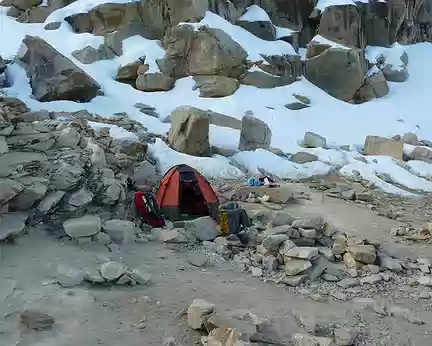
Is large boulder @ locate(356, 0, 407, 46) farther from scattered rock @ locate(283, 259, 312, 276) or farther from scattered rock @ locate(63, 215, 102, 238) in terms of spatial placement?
scattered rock @ locate(63, 215, 102, 238)

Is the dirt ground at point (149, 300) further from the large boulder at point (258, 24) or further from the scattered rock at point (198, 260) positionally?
the large boulder at point (258, 24)

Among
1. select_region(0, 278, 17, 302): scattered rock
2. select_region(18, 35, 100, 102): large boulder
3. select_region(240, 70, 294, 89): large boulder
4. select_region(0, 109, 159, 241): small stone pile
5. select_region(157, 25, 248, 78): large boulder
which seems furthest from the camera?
select_region(240, 70, 294, 89): large boulder

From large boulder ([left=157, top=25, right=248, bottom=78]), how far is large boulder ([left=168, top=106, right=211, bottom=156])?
7.00 meters

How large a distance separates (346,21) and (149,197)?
19.0 metres

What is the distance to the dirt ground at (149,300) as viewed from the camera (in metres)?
4.47

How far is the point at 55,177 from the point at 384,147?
37.5 feet

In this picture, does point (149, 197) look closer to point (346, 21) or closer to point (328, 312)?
point (328, 312)

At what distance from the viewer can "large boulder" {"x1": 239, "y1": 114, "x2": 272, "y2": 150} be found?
1488 cm

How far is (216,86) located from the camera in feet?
64.0

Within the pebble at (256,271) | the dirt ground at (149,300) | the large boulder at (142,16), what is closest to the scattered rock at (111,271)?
the dirt ground at (149,300)

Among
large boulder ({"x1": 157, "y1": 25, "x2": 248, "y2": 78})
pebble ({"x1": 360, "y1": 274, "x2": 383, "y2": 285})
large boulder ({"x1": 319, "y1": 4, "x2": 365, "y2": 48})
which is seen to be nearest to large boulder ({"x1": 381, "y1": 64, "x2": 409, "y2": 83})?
large boulder ({"x1": 319, "y1": 4, "x2": 365, "y2": 48})

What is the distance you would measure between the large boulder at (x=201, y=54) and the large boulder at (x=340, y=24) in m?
5.52

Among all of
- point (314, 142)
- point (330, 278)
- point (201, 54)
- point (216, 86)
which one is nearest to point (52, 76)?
point (216, 86)

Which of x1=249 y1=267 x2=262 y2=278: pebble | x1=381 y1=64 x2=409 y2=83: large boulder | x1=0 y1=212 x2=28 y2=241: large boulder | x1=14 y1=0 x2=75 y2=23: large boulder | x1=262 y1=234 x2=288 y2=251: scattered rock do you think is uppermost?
x1=14 y1=0 x2=75 y2=23: large boulder
